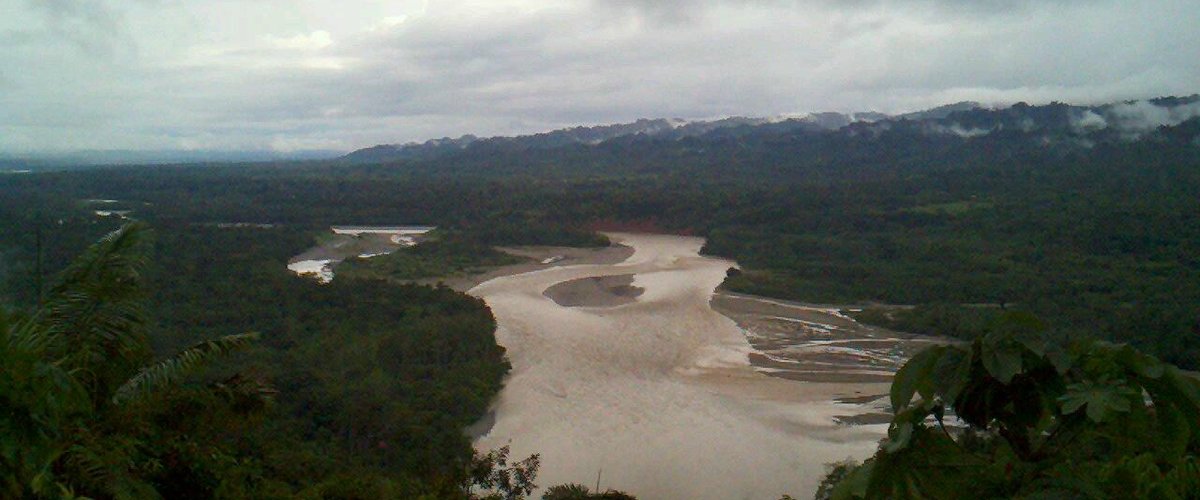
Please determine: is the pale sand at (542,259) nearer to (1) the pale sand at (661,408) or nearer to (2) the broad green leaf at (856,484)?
(1) the pale sand at (661,408)

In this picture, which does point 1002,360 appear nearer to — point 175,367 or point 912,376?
point 912,376

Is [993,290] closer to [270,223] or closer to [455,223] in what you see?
[455,223]

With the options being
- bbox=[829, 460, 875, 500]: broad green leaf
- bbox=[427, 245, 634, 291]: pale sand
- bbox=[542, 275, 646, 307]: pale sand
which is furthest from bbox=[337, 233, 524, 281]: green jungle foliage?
bbox=[829, 460, 875, 500]: broad green leaf

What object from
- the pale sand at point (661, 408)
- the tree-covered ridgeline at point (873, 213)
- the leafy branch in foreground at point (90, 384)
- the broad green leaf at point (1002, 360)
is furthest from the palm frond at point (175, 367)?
the pale sand at point (661, 408)

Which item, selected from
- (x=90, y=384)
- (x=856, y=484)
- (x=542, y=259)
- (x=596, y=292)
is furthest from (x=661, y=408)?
(x=542, y=259)

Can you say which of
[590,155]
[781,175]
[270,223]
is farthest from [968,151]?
[270,223]

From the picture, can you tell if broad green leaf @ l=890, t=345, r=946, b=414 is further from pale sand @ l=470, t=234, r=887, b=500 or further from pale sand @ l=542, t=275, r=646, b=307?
pale sand @ l=542, t=275, r=646, b=307
